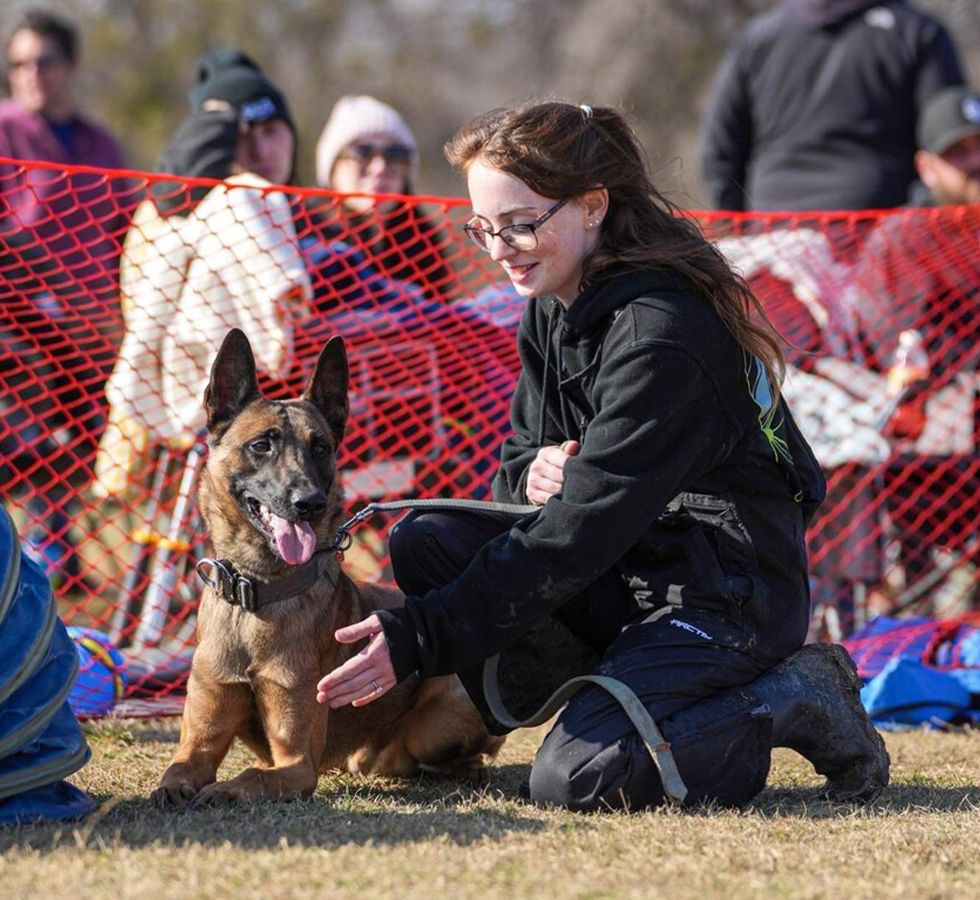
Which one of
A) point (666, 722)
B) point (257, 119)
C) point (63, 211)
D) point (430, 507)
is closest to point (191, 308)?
point (257, 119)

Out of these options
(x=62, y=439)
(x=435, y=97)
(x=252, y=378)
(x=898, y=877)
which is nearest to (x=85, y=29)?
(x=435, y=97)

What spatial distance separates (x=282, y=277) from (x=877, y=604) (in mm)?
3271

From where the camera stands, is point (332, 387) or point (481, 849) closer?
point (481, 849)

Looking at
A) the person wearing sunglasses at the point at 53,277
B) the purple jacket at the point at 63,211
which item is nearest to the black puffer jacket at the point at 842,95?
the purple jacket at the point at 63,211

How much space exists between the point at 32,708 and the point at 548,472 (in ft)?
4.28

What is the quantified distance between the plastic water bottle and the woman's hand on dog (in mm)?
3314

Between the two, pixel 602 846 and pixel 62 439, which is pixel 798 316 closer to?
pixel 62 439

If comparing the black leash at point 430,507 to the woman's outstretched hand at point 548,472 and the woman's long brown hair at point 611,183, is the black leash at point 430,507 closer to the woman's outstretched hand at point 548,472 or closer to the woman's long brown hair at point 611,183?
the woman's outstretched hand at point 548,472

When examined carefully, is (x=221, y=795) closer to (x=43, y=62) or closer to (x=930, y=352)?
(x=930, y=352)

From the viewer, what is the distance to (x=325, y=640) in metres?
3.58

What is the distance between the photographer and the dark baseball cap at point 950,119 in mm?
6676

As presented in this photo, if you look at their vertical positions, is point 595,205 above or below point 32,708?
above

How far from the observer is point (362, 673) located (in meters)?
3.26

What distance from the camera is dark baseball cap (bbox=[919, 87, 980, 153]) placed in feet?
21.9
